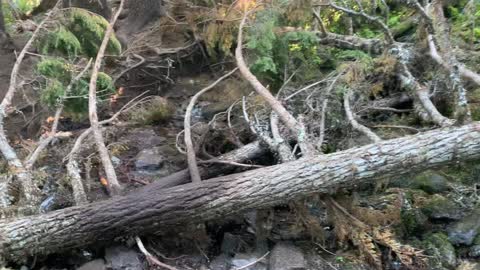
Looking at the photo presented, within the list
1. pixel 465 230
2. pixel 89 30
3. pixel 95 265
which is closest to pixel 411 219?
pixel 465 230

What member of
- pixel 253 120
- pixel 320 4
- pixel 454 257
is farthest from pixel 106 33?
pixel 454 257

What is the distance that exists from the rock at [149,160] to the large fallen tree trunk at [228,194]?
1600 millimetres

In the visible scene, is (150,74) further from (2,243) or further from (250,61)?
(2,243)

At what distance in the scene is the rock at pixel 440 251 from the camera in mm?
4449

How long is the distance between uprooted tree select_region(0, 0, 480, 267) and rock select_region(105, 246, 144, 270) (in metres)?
0.21

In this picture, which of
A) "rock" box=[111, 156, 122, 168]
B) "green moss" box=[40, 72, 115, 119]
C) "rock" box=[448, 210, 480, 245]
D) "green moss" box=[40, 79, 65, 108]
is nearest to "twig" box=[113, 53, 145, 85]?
"green moss" box=[40, 72, 115, 119]

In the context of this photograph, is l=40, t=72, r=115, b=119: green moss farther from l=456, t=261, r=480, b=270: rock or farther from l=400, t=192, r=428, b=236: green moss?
l=456, t=261, r=480, b=270: rock

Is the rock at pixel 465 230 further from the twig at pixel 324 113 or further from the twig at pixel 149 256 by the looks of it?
the twig at pixel 149 256

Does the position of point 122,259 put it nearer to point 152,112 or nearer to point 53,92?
point 53,92

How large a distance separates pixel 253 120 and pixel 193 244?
1.95m

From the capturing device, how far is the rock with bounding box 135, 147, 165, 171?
6.17m

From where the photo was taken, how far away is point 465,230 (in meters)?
4.74

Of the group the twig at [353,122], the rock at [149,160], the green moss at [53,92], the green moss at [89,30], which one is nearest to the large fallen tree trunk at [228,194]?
the twig at [353,122]

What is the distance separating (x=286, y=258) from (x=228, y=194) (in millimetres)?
850
